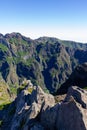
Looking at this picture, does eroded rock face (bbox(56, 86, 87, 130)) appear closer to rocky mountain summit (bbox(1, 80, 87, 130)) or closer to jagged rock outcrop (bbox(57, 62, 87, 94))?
rocky mountain summit (bbox(1, 80, 87, 130))

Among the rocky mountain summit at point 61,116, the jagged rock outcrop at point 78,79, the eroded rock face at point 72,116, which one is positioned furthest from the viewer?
the jagged rock outcrop at point 78,79

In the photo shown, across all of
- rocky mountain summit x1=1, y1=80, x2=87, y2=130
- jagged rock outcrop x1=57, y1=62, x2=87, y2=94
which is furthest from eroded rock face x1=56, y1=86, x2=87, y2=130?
jagged rock outcrop x1=57, y1=62, x2=87, y2=94

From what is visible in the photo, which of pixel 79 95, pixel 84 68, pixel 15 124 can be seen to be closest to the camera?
pixel 79 95

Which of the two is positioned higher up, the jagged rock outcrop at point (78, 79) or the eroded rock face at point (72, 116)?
the eroded rock face at point (72, 116)

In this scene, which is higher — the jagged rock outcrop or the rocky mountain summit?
the rocky mountain summit

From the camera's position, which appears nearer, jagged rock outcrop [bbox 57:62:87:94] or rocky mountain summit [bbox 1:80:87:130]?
rocky mountain summit [bbox 1:80:87:130]

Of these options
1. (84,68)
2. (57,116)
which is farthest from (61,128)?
(84,68)

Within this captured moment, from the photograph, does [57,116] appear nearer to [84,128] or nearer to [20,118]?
[84,128]

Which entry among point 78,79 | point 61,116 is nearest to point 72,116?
point 61,116

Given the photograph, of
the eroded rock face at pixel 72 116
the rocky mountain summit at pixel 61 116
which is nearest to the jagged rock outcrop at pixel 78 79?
the rocky mountain summit at pixel 61 116

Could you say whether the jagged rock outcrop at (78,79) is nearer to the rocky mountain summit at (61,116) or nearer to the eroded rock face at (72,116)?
the rocky mountain summit at (61,116)

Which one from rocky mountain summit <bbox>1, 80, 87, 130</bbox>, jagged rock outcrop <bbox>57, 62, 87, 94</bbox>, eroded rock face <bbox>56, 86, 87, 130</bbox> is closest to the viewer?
eroded rock face <bbox>56, 86, 87, 130</bbox>
